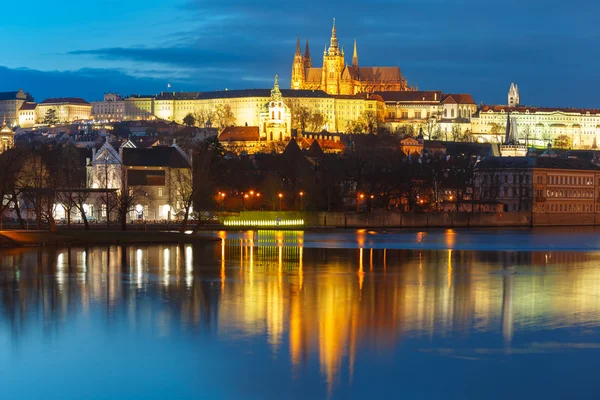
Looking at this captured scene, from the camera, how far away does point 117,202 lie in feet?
193

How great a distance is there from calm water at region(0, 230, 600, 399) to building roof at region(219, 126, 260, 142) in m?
145

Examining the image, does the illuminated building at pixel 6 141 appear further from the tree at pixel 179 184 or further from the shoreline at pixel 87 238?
the shoreline at pixel 87 238

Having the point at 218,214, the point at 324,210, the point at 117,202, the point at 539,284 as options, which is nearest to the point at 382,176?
the point at 324,210

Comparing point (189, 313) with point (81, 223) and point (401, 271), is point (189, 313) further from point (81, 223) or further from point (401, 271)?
point (81, 223)

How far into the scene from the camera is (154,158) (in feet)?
228

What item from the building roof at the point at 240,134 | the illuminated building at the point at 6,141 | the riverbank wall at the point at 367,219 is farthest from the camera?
the building roof at the point at 240,134

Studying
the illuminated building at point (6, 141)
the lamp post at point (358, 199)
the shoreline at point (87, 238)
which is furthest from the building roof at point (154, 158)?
the shoreline at point (87, 238)

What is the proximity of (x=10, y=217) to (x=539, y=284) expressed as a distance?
41253 millimetres

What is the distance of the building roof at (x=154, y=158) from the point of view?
68.8 m

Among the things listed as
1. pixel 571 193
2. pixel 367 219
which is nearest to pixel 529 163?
pixel 571 193

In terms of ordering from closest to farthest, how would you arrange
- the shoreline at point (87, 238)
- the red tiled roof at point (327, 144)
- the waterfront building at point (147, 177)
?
the shoreline at point (87, 238) < the waterfront building at point (147, 177) < the red tiled roof at point (327, 144)

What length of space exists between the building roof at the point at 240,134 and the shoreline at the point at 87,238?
131855mm

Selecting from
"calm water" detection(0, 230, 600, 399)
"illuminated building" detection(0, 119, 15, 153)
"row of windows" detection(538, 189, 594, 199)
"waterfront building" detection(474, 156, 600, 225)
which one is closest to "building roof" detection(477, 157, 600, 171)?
"waterfront building" detection(474, 156, 600, 225)

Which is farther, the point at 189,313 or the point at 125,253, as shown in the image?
the point at 125,253
